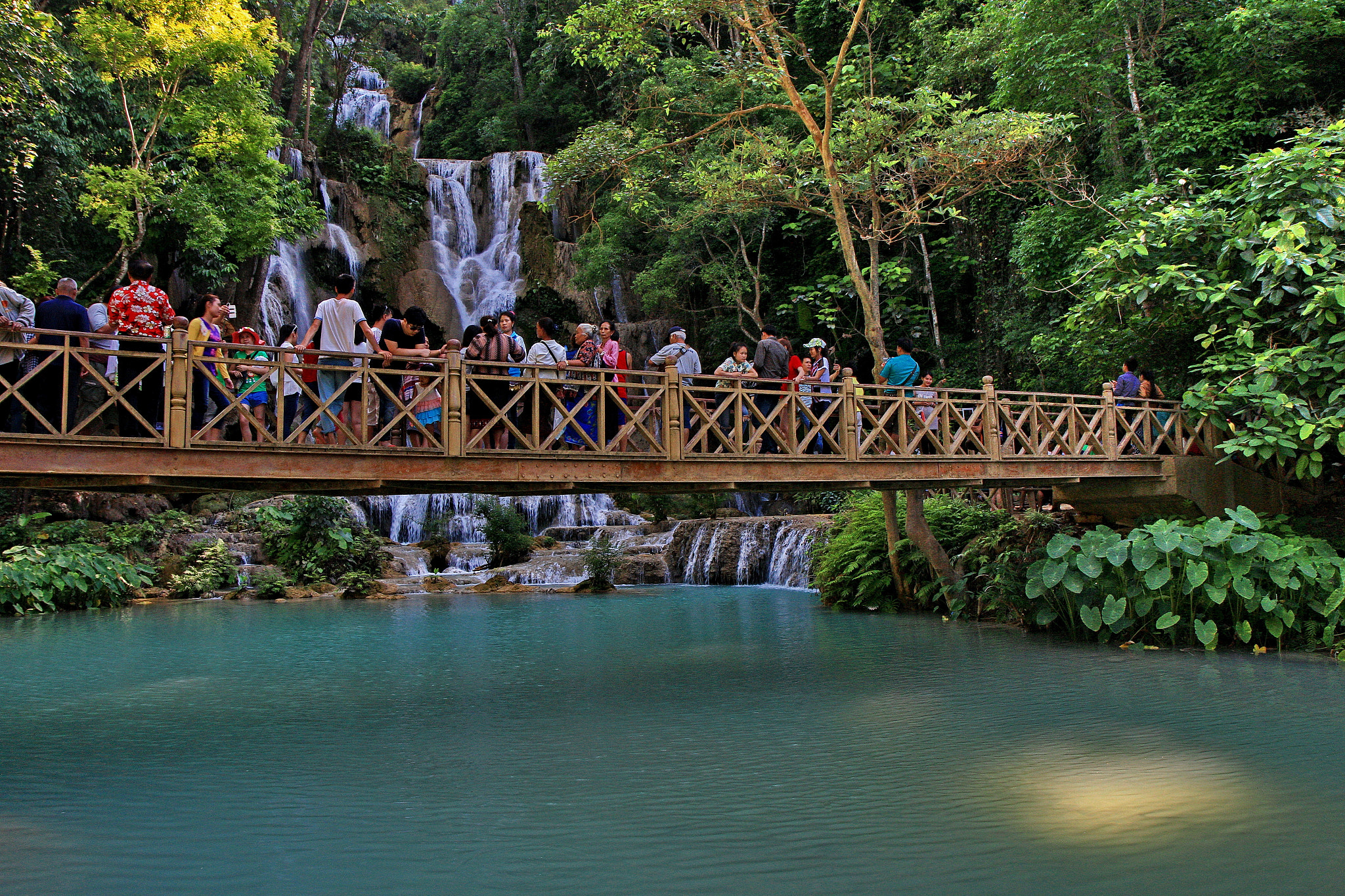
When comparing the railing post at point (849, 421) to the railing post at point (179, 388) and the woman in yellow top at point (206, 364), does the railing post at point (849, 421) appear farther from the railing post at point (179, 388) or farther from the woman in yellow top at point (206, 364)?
the railing post at point (179, 388)

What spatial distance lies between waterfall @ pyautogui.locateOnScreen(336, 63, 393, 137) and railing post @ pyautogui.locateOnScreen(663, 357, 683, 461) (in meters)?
33.4

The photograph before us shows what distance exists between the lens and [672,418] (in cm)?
954

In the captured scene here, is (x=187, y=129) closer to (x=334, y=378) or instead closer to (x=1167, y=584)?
(x=334, y=378)

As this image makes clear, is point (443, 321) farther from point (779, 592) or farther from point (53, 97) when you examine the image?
point (779, 592)

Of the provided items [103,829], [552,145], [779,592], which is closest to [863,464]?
[103,829]

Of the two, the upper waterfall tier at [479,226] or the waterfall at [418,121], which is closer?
the upper waterfall tier at [479,226]

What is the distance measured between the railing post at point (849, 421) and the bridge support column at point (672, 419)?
203 cm

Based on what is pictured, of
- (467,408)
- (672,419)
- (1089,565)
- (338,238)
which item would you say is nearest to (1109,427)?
(1089,565)

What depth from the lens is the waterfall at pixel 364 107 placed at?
39.9 metres

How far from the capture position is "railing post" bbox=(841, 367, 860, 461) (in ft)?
34.8

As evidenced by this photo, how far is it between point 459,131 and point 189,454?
1350 inches

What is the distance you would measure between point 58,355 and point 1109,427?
37.8ft

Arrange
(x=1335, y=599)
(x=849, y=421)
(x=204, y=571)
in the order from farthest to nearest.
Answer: (x=204, y=571), (x=849, y=421), (x=1335, y=599)

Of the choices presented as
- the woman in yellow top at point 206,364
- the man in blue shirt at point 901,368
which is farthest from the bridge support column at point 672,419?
the woman in yellow top at point 206,364
